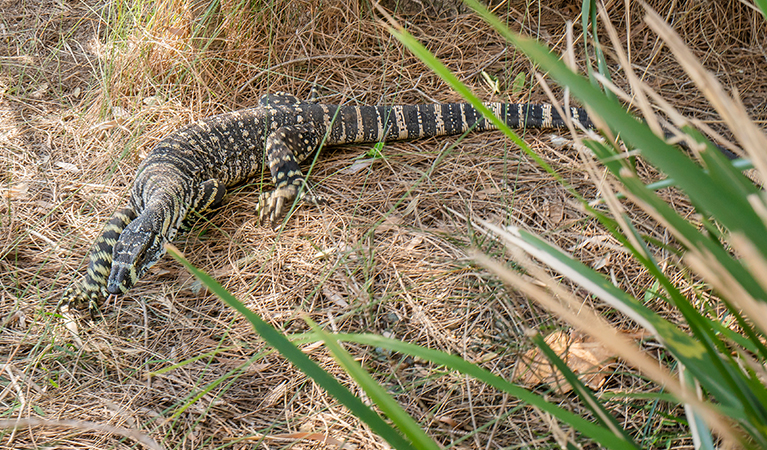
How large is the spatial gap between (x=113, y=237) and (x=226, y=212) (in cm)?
79

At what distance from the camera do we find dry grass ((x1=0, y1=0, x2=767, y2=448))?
250 cm

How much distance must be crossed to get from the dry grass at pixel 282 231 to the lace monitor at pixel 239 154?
16cm

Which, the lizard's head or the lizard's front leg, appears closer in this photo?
the lizard's head

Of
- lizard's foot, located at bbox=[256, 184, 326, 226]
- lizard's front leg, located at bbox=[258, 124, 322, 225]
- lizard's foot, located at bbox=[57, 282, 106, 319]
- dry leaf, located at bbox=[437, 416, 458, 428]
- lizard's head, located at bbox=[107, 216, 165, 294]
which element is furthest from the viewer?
lizard's front leg, located at bbox=[258, 124, 322, 225]

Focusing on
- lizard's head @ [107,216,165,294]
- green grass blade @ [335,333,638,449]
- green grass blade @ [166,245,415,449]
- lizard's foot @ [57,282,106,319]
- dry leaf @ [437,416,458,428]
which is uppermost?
green grass blade @ [335,333,638,449]

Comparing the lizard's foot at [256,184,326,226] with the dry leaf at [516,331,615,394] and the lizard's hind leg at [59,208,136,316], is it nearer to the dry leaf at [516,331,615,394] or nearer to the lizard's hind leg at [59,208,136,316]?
the lizard's hind leg at [59,208,136,316]

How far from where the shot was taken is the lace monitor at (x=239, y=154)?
3584mm

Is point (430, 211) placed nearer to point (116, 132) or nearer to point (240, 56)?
point (240, 56)

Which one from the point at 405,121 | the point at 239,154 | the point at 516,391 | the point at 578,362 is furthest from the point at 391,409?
Answer: the point at 239,154

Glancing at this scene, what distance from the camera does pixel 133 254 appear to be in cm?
345

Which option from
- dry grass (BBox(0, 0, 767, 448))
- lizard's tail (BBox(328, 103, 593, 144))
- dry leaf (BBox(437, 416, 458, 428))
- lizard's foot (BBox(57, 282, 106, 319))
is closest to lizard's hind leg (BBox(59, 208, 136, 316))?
lizard's foot (BBox(57, 282, 106, 319))

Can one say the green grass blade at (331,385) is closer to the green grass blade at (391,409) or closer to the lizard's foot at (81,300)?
the green grass blade at (391,409)

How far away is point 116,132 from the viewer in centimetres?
434

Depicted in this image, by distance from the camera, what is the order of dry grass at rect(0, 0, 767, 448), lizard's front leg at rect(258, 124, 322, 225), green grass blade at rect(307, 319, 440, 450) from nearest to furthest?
green grass blade at rect(307, 319, 440, 450) < dry grass at rect(0, 0, 767, 448) < lizard's front leg at rect(258, 124, 322, 225)
